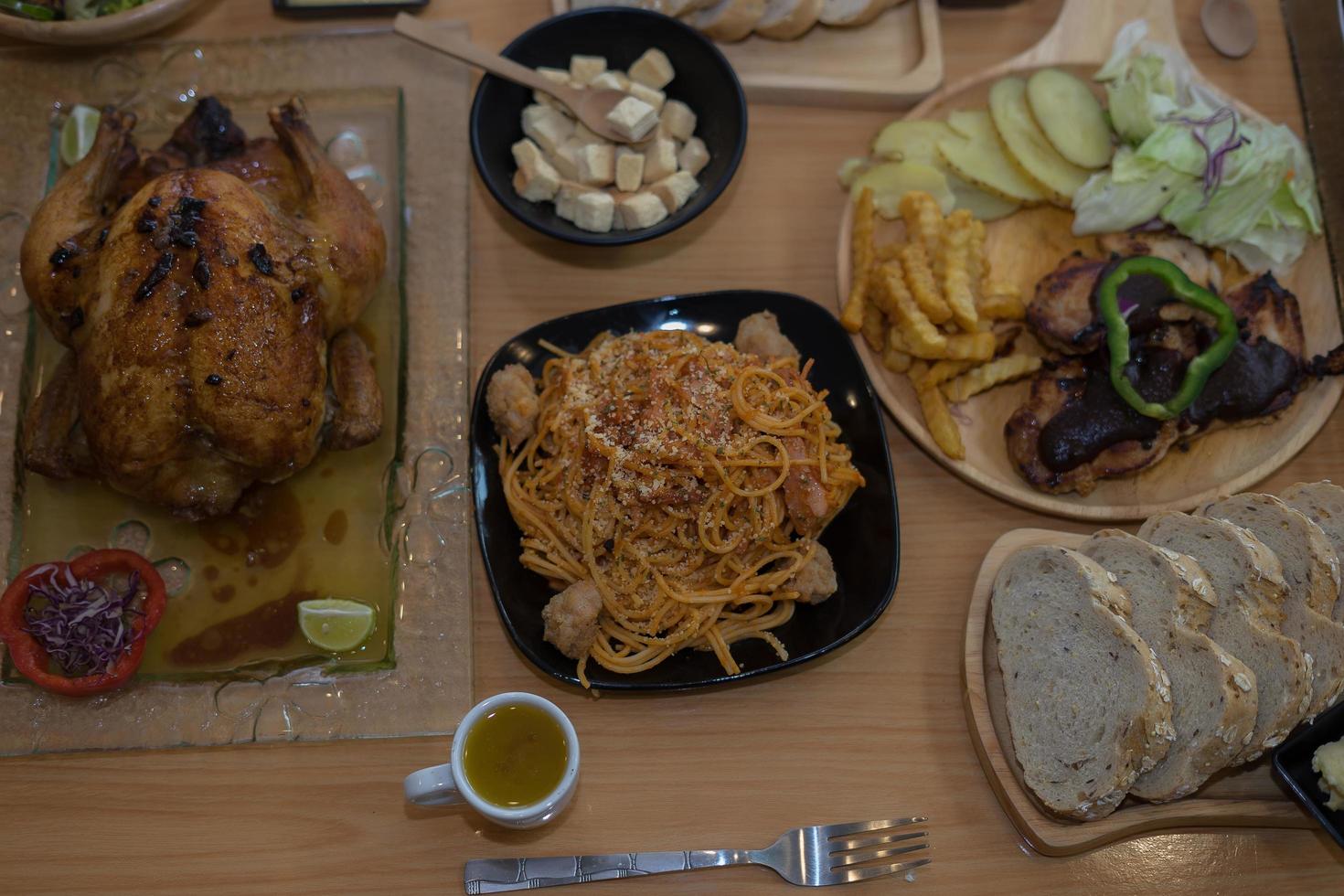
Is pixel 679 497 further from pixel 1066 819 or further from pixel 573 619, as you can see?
pixel 1066 819

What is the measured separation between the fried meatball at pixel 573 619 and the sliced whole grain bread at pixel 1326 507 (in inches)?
82.8

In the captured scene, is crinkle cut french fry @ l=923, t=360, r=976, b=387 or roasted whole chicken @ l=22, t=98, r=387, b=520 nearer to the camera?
roasted whole chicken @ l=22, t=98, r=387, b=520

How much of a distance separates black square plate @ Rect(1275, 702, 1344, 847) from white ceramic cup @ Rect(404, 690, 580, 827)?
1968mm

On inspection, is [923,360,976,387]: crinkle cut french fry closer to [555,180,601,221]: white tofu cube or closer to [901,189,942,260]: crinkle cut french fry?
[901,189,942,260]: crinkle cut french fry

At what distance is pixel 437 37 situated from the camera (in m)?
3.41

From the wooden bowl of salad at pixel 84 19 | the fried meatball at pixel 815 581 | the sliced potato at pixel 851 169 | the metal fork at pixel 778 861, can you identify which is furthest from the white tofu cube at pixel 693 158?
the metal fork at pixel 778 861

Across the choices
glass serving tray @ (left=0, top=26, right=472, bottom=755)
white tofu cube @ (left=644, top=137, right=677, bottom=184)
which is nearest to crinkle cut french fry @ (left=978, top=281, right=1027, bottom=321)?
white tofu cube @ (left=644, top=137, right=677, bottom=184)

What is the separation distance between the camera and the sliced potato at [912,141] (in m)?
3.60

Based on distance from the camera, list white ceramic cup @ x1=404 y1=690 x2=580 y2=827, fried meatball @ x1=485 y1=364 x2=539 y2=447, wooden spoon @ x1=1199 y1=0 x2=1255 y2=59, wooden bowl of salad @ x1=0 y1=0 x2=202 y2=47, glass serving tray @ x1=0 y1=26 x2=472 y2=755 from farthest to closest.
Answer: wooden spoon @ x1=1199 y1=0 x2=1255 y2=59, wooden bowl of salad @ x1=0 y1=0 x2=202 y2=47, fried meatball @ x1=485 y1=364 x2=539 y2=447, glass serving tray @ x1=0 y1=26 x2=472 y2=755, white ceramic cup @ x1=404 y1=690 x2=580 y2=827

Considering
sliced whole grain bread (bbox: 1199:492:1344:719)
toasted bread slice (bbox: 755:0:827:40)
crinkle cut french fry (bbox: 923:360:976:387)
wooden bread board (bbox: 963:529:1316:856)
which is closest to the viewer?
sliced whole grain bread (bbox: 1199:492:1344:719)

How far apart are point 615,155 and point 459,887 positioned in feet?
8.07

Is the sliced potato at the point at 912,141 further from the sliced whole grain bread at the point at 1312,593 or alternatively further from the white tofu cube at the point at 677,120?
the sliced whole grain bread at the point at 1312,593

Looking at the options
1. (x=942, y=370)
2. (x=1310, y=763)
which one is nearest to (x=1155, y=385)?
(x=942, y=370)

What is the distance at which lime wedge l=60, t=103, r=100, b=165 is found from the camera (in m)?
3.41
